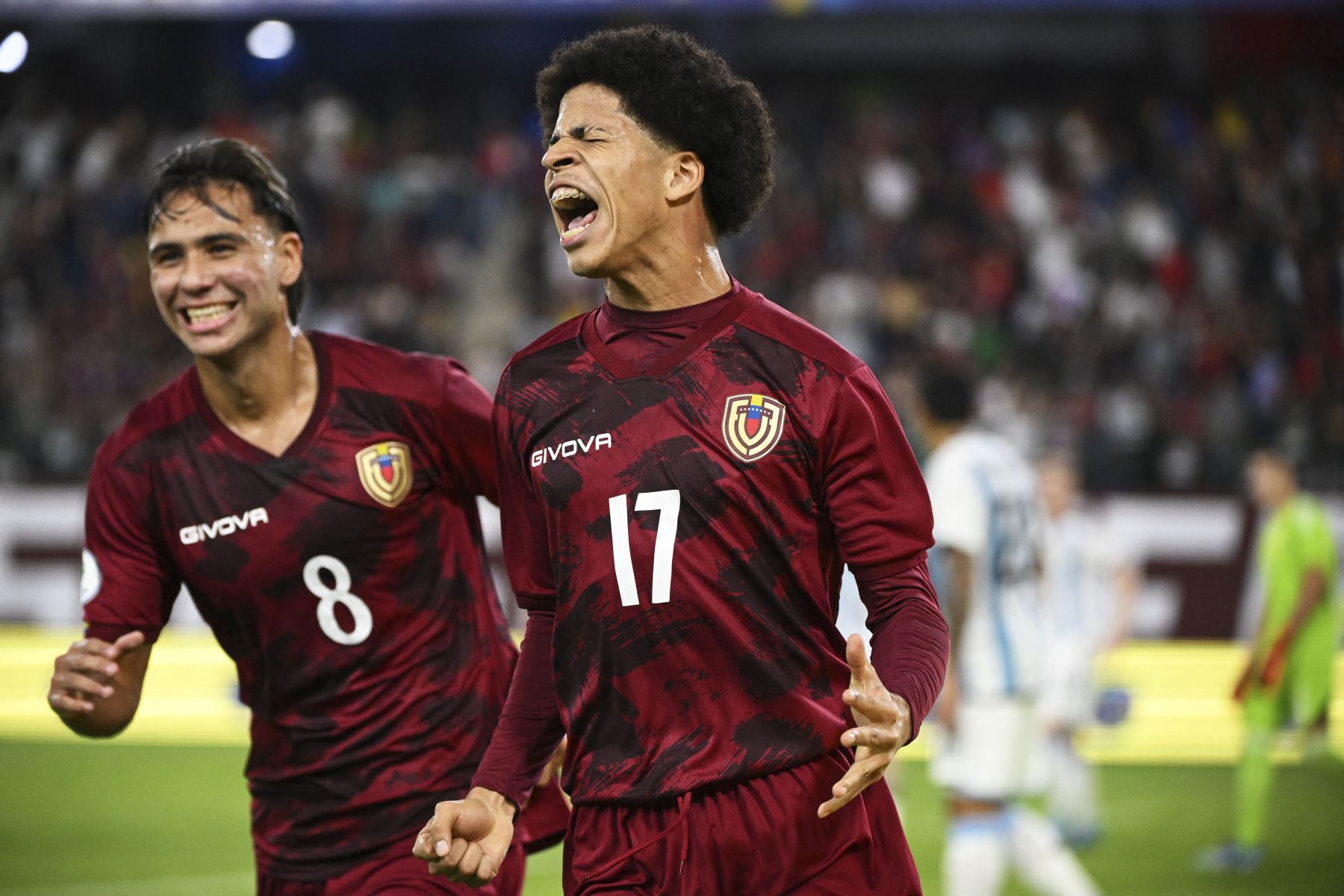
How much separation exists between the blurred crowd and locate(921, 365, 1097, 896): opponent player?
361 inches

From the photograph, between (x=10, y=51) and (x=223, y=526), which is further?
(x=10, y=51)

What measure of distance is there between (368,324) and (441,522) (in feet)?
49.1

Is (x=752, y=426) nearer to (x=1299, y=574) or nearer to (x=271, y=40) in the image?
(x=1299, y=574)

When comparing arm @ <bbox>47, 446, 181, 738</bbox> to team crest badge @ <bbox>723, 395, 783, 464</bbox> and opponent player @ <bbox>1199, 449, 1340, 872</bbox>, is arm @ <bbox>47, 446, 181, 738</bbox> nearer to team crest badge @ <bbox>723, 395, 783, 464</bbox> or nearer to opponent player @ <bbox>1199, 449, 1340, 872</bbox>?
team crest badge @ <bbox>723, 395, 783, 464</bbox>

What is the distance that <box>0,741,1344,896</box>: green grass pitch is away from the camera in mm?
7727

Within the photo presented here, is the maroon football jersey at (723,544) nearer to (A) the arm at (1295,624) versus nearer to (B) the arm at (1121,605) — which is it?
(A) the arm at (1295,624)

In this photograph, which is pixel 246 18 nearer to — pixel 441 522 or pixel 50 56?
pixel 50 56

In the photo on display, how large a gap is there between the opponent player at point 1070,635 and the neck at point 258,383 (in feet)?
16.6

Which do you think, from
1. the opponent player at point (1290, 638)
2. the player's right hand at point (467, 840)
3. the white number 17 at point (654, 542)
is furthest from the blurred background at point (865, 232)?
the white number 17 at point (654, 542)

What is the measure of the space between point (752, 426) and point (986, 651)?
382 centimetres

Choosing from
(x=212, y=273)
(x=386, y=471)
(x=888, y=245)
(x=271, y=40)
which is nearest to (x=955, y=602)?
(x=386, y=471)

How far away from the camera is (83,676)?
11.5ft

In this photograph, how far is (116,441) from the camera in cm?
384

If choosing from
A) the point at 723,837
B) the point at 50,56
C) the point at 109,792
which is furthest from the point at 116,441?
the point at 50,56
